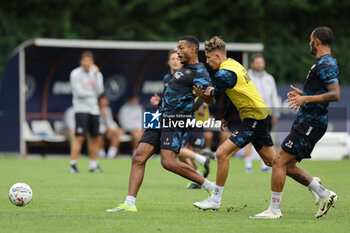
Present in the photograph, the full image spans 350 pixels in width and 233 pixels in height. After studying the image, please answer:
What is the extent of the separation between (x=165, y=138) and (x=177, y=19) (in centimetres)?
2241

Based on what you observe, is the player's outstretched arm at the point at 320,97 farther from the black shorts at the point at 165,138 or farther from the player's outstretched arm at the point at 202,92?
the black shorts at the point at 165,138

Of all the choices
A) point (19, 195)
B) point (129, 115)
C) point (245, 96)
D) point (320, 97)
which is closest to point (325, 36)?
point (320, 97)

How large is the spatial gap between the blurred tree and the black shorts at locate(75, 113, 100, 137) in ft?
37.5

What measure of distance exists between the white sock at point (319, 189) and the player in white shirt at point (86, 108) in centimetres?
765

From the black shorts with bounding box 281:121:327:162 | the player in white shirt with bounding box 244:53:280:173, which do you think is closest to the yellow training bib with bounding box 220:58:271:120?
the black shorts with bounding box 281:121:327:162

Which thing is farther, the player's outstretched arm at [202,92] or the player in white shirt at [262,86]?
the player in white shirt at [262,86]

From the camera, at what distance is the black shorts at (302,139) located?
809 cm

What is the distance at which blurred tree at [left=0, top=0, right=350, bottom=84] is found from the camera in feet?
94.3

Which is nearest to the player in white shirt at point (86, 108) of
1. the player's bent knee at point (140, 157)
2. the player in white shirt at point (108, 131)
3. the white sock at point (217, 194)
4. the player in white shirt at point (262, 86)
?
the player in white shirt at point (262, 86)

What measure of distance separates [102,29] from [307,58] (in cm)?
884

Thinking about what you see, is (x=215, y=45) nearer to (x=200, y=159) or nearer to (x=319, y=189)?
(x=319, y=189)

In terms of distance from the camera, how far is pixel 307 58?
26.3m

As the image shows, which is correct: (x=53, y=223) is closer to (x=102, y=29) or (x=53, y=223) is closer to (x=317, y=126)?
(x=317, y=126)

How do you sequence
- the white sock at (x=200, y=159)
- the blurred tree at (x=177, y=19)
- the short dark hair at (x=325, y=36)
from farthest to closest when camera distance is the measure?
the blurred tree at (x=177, y=19)
the white sock at (x=200, y=159)
the short dark hair at (x=325, y=36)
